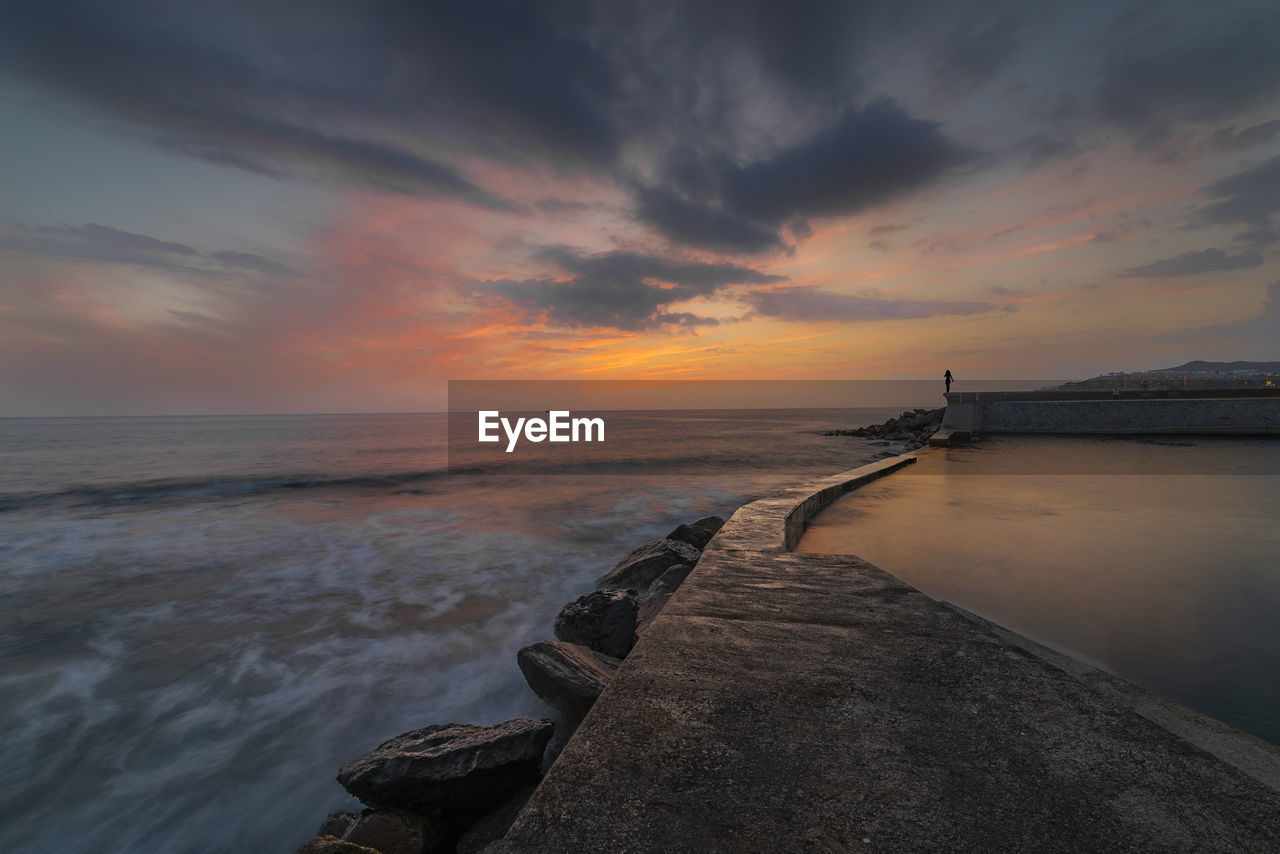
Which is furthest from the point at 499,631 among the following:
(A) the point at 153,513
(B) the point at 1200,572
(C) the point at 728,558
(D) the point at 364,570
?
(A) the point at 153,513

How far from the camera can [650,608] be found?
16.5ft

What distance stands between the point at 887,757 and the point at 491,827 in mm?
1904

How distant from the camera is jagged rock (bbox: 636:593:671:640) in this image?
4730 mm

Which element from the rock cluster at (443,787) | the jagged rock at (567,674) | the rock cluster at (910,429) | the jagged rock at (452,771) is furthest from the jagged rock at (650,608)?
the rock cluster at (910,429)

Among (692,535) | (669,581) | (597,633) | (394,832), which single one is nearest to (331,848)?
(394,832)

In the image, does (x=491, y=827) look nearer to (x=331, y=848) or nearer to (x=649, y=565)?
(x=331, y=848)

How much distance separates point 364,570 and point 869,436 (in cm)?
3084

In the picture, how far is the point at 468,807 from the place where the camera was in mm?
2688

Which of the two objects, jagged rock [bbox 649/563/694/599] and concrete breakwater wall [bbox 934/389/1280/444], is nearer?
jagged rock [bbox 649/563/694/599]

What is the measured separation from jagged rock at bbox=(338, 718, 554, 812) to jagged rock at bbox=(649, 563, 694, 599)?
2593 millimetres

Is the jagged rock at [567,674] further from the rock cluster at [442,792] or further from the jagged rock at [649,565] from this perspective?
the jagged rock at [649,565]

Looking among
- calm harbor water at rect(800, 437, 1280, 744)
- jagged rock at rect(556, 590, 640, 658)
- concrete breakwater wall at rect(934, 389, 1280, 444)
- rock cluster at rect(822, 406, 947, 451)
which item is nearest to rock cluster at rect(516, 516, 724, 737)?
jagged rock at rect(556, 590, 640, 658)

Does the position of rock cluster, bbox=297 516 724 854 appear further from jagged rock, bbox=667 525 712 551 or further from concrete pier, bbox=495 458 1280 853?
jagged rock, bbox=667 525 712 551

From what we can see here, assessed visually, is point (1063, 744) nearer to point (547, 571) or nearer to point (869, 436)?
point (547, 571)
